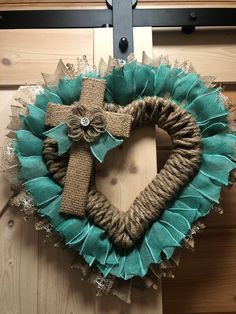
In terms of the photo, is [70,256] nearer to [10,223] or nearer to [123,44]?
[10,223]

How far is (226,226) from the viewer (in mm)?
955

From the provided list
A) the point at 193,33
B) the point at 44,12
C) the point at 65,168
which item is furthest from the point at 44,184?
the point at 193,33

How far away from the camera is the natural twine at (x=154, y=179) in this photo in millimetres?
747

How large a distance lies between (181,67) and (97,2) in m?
0.31

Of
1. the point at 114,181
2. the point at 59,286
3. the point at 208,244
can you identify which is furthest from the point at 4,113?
the point at 208,244

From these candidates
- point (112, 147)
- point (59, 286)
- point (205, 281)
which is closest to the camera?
point (112, 147)

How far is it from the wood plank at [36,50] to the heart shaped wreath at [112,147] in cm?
13

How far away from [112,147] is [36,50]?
0.34 m

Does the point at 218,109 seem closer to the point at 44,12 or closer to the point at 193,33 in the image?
the point at 193,33

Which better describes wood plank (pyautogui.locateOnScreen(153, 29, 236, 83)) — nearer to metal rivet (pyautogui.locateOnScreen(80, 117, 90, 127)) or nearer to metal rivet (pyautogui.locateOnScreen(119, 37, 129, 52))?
metal rivet (pyautogui.locateOnScreen(119, 37, 129, 52))

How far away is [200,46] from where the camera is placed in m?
0.95

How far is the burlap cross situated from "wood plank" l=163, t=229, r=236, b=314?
0.36 meters

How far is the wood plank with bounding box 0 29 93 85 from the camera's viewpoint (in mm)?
904

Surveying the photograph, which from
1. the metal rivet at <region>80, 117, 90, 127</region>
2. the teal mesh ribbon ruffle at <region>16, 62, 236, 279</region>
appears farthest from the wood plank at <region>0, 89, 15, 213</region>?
the metal rivet at <region>80, 117, 90, 127</region>
